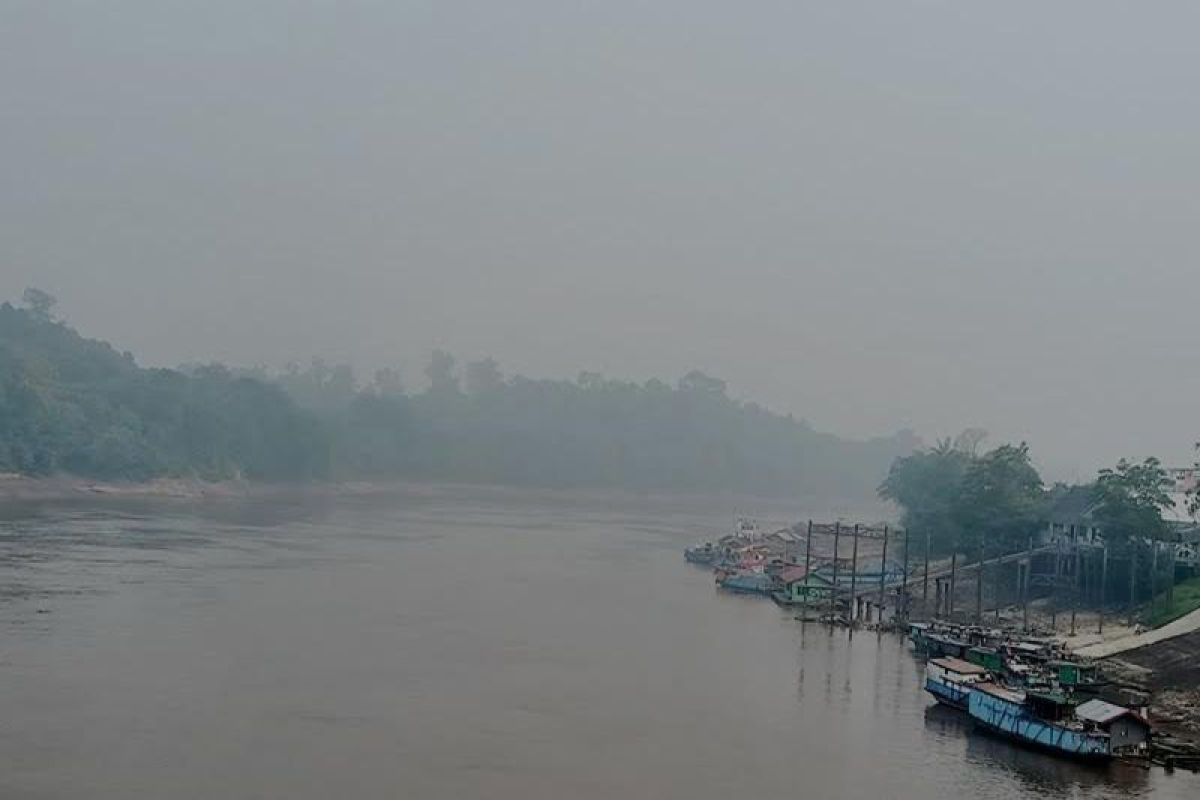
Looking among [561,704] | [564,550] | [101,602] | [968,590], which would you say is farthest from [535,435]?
[561,704]

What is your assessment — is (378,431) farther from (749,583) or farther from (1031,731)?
(1031,731)

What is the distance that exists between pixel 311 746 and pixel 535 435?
119706mm

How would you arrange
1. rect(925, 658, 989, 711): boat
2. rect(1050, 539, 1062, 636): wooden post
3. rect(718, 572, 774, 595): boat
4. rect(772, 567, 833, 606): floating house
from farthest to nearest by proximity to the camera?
rect(718, 572, 774, 595): boat → rect(772, 567, 833, 606): floating house → rect(1050, 539, 1062, 636): wooden post → rect(925, 658, 989, 711): boat

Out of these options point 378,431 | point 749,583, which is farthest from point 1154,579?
point 378,431

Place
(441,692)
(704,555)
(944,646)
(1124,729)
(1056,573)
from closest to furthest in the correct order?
(1124,729) < (441,692) < (944,646) < (1056,573) < (704,555)

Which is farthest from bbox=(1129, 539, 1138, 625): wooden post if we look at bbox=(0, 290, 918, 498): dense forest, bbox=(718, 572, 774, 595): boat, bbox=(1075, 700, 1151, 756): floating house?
bbox=(0, 290, 918, 498): dense forest

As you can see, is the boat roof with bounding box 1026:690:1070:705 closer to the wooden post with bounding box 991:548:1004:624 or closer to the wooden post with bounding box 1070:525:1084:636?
the wooden post with bounding box 1070:525:1084:636

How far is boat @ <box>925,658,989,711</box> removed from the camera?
27.6 m

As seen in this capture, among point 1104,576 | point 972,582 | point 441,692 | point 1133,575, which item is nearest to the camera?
point 441,692

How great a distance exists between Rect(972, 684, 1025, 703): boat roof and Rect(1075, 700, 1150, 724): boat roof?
3.84 ft

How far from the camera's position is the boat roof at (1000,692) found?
25.5 meters

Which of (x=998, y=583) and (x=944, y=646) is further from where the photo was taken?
(x=998, y=583)

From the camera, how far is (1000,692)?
26.5m

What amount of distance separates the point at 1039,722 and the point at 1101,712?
1.10 meters
